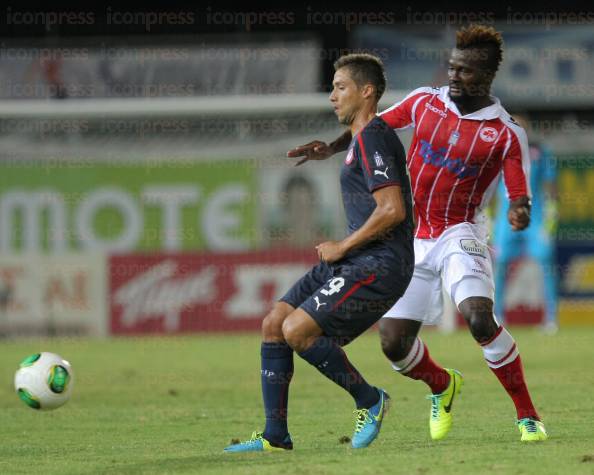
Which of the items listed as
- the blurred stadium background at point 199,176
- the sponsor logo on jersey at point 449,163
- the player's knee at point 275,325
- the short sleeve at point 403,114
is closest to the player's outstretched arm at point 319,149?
the short sleeve at point 403,114

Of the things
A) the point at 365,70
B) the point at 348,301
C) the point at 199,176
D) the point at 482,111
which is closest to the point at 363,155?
the point at 365,70

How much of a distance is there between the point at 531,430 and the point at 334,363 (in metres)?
1.12

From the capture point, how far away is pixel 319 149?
6.32 meters

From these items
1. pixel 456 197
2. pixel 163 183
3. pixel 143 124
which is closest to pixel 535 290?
pixel 163 183

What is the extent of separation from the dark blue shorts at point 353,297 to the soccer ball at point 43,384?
1.89m

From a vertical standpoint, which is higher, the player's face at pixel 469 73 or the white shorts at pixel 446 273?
the player's face at pixel 469 73

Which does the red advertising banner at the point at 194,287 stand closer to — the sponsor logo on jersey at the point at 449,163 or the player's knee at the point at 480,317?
the sponsor logo on jersey at the point at 449,163

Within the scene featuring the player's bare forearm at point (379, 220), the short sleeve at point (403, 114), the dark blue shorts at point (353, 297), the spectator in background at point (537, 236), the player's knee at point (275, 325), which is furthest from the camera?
the spectator in background at point (537, 236)

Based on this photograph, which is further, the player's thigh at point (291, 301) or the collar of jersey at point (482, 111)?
the collar of jersey at point (482, 111)

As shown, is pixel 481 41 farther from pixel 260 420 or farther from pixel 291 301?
pixel 260 420

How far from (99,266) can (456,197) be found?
898 cm

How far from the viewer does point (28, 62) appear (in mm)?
15875

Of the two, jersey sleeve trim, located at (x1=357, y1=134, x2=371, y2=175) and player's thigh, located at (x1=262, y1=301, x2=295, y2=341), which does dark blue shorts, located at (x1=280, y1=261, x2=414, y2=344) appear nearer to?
player's thigh, located at (x1=262, y1=301, x2=295, y2=341)

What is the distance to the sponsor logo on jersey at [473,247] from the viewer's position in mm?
6258
